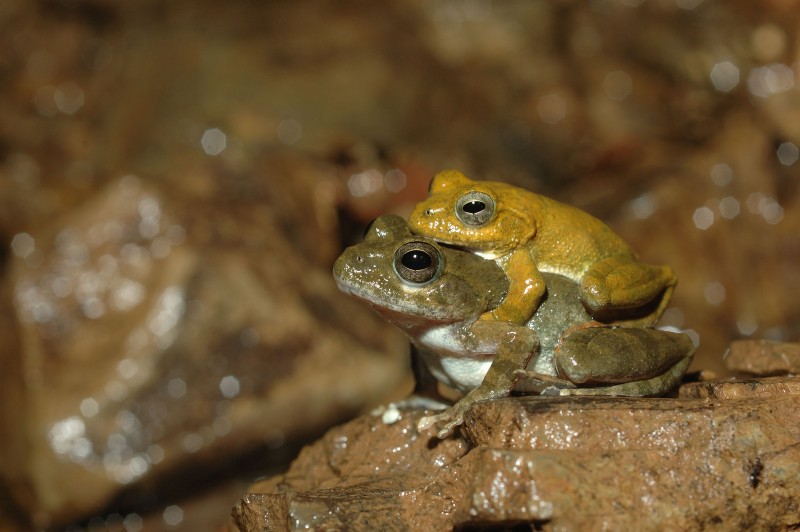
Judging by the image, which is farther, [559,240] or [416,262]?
[559,240]

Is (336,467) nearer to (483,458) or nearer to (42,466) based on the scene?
(483,458)

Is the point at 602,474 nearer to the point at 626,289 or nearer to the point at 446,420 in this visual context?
the point at 446,420

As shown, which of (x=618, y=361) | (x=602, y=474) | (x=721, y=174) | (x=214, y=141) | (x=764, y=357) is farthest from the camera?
(x=214, y=141)

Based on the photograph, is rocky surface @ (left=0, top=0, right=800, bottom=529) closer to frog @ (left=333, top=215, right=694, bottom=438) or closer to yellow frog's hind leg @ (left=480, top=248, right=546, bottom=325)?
frog @ (left=333, top=215, right=694, bottom=438)

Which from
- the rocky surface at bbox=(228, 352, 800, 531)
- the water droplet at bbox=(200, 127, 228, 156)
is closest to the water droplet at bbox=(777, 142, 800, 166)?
the rocky surface at bbox=(228, 352, 800, 531)

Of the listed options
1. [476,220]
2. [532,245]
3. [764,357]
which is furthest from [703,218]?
[476,220]

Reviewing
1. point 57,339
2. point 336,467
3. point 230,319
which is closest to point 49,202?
point 57,339

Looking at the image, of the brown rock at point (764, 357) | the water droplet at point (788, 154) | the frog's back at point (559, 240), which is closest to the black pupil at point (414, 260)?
the frog's back at point (559, 240)
